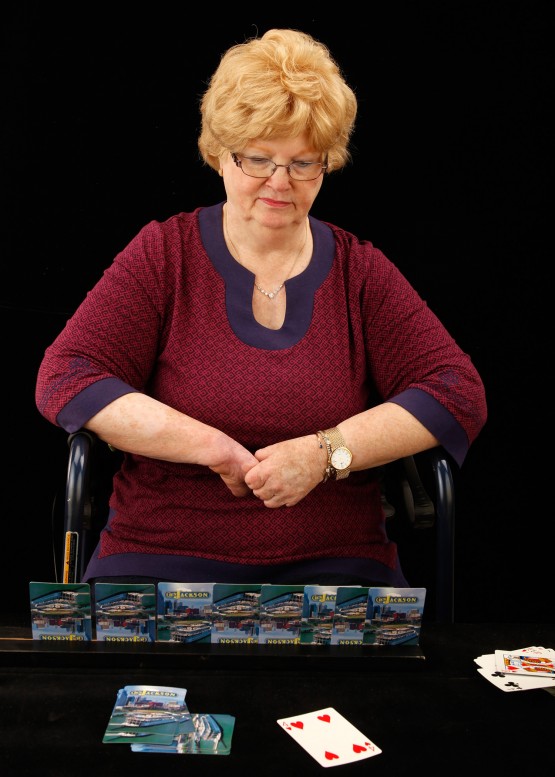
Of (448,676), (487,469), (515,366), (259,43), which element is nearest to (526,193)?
(515,366)

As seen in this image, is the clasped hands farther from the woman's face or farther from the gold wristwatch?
the woman's face

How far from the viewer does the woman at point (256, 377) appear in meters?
2.12

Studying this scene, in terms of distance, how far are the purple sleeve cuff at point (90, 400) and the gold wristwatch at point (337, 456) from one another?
0.44 m

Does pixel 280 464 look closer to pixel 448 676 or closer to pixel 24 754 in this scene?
pixel 448 676

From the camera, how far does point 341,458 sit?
2.13 m

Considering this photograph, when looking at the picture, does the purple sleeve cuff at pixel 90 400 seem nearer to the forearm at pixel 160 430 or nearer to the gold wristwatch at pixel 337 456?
the forearm at pixel 160 430

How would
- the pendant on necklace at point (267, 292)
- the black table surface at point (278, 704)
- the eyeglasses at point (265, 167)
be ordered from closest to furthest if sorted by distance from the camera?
the black table surface at point (278, 704), the eyeglasses at point (265, 167), the pendant on necklace at point (267, 292)

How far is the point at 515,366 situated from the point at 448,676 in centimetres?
186

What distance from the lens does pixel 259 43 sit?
222 cm

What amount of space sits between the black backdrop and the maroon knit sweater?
0.79m

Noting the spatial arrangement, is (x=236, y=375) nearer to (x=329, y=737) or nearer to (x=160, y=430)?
(x=160, y=430)

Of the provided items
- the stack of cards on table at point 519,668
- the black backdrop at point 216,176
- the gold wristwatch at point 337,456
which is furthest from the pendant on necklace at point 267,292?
the stack of cards on table at point 519,668

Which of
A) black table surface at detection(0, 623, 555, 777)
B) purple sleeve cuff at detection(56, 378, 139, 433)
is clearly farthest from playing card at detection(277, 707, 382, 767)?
purple sleeve cuff at detection(56, 378, 139, 433)

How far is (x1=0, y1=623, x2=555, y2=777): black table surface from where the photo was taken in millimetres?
1357
